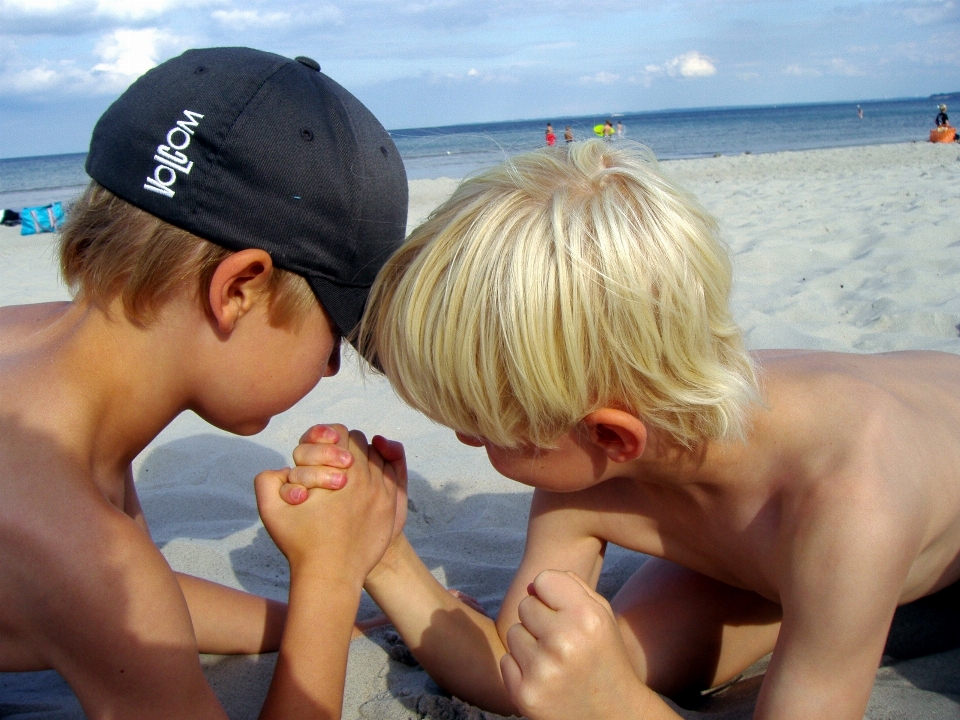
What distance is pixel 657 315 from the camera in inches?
49.9

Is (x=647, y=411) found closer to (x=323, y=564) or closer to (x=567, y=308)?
(x=567, y=308)

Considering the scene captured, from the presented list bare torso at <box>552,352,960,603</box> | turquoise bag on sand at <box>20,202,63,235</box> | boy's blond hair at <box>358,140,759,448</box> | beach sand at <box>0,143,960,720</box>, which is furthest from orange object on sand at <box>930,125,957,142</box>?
boy's blond hair at <box>358,140,759,448</box>

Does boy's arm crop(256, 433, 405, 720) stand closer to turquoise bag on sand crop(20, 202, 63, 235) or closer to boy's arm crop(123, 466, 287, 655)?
boy's arm crop(123, 466, 287, 655)

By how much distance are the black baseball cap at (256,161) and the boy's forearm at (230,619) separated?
2.63 ft

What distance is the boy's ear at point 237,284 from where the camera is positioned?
1404mm

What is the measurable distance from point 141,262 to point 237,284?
18 centimetres

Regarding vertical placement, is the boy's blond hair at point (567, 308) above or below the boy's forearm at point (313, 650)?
above

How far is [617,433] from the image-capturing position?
137 cm

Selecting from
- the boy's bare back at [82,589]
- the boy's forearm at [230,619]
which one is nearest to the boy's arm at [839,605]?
the boy's bare back at [82,589]

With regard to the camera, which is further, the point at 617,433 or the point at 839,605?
the point at 617,433

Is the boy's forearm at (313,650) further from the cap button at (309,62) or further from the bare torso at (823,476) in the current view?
the cap button at (309,62)

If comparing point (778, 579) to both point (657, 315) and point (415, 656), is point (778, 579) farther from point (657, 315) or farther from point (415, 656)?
point (415, 656)

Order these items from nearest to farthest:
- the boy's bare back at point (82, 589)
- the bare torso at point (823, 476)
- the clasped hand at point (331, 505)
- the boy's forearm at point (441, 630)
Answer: the boy's bare back at point (82, 589), the bare torso at point (823, 476), the clasped hand at point (331, 505), the boy's forearm at point (441, 630)

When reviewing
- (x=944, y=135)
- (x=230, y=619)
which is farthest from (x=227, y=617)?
(x=944, y=135)
